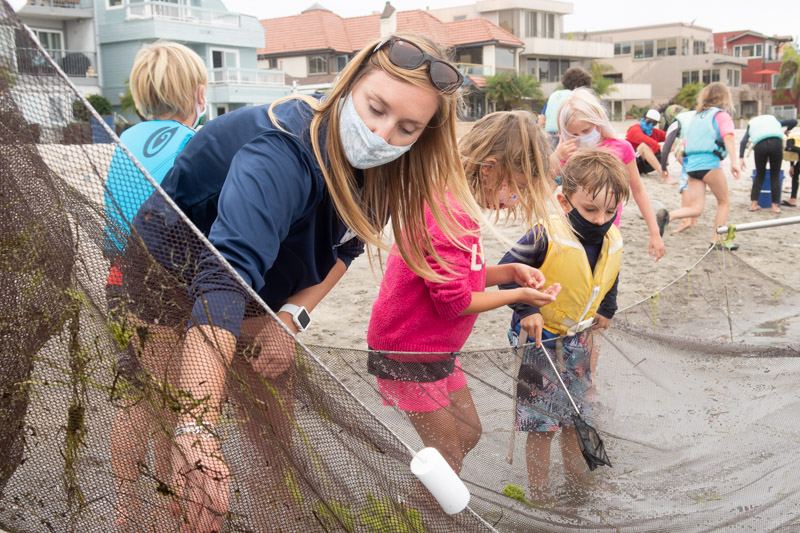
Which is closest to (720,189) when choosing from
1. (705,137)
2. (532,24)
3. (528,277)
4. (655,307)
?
(705,137)

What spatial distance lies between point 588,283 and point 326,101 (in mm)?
1750

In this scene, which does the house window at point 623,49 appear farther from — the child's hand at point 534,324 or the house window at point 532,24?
the child's hand at point 534,324

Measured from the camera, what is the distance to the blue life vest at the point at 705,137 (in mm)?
8961

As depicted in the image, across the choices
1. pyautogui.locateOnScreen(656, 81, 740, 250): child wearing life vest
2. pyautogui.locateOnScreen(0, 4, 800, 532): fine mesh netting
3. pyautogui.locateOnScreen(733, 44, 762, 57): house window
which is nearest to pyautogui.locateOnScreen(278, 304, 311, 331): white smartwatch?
pyautogui.locateOnScreen(0, 4, 800, 532): fine mesh netting

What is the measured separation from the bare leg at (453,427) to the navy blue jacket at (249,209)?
680 millimetres

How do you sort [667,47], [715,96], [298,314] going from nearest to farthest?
1. [298,314]
2. [715,96]
3. [667,47]

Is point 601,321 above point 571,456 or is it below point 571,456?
above

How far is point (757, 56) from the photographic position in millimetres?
85875

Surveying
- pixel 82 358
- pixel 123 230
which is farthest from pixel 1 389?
pixel 123 230

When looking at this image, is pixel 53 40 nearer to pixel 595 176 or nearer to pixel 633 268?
pixel 633 268

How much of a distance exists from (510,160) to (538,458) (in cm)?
117

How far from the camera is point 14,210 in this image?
1722mm

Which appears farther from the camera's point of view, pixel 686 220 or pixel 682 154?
pixel 682 154

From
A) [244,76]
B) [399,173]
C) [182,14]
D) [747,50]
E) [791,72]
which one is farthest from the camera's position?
[747,50]
